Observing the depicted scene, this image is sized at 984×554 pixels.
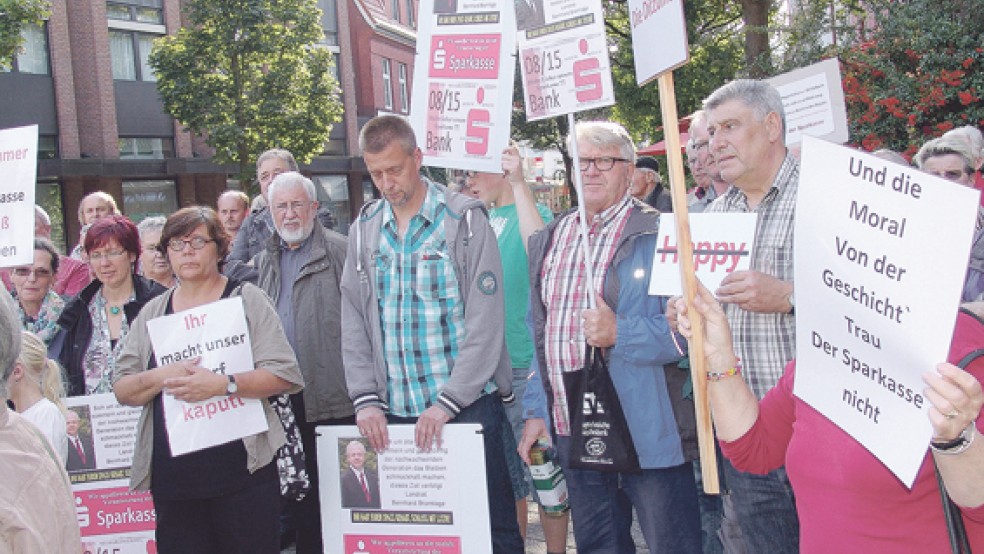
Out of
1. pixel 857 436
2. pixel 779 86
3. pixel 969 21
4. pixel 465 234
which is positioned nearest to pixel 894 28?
pixel 969 21

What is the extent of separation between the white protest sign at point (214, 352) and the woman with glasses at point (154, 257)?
138 centimetres

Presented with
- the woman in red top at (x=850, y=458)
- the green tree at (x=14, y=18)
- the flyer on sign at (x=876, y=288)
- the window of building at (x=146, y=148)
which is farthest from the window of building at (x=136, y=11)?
the flyer on sign at (x=876, y=288)

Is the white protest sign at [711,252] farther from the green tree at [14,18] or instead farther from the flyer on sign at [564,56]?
the green tree at [14,18]

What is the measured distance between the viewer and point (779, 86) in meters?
5.41

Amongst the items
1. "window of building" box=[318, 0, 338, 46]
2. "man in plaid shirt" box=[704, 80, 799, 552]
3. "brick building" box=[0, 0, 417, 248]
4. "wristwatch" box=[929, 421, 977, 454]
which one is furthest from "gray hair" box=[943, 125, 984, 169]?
"window of building" box=[318, 0, 338, 46]

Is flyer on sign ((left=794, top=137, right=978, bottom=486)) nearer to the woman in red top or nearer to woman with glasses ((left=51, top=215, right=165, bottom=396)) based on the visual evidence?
the woman in red top

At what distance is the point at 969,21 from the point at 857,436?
8579 millimetres

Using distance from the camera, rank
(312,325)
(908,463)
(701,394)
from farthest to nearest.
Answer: (312,325), (701,394), (908,463)

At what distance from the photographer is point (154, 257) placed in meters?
5.12

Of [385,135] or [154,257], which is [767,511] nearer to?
[385,135]

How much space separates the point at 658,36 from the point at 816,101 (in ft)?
9.62

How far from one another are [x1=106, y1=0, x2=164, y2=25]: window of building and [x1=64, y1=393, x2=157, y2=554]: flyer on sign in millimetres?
25353

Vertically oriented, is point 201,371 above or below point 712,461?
above

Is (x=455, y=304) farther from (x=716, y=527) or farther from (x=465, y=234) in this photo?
(x=716, y=527)
